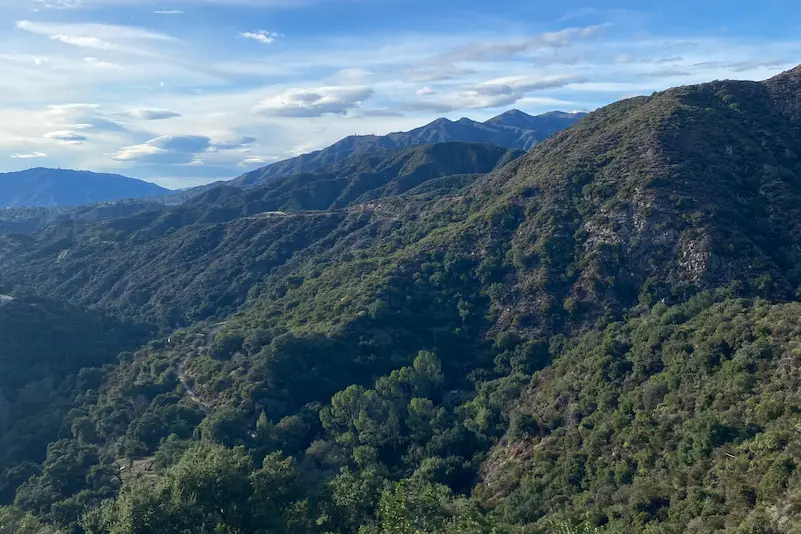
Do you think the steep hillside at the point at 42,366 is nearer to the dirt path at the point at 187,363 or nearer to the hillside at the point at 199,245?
the dirt path at the point at 187,363

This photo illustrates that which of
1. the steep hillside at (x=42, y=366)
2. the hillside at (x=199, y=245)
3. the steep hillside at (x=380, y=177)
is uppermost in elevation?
the steep hillside at (x=380, y=177)

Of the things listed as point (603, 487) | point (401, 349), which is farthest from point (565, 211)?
point (603, 487)

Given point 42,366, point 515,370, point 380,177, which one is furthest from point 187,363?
point 380,177

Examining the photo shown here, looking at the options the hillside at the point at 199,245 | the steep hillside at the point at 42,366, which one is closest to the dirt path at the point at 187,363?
the steep hillside at the point at 42,366

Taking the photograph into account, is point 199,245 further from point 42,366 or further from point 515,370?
point 515,370

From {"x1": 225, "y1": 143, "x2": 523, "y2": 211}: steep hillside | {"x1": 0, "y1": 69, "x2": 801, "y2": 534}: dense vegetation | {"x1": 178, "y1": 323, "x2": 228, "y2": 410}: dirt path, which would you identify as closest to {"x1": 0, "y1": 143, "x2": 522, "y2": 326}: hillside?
{"x1": 225, "y1": 143, "x2": 523, "y2": 211}: steep hillside
